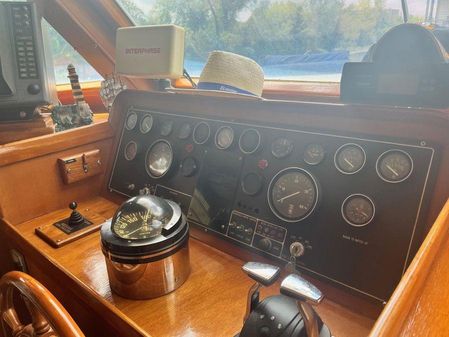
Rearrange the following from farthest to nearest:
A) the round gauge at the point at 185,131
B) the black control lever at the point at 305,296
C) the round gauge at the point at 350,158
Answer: the round gauge at the point at 185,131 < the round gauge at the point at 350,158 < the black control lever at the point at 305,296

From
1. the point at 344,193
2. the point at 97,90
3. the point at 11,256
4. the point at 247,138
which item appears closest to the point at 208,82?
the point at 247,138

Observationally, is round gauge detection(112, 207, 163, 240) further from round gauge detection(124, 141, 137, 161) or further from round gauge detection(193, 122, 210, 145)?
round gauge detection(124, 141, 137, 161)

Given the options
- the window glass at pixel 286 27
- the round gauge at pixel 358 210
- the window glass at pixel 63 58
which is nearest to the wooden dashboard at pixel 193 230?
the round gauge at pixel 358 210

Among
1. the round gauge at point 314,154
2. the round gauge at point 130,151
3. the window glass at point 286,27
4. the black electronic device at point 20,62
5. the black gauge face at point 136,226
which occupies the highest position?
the window glass at point 286,27

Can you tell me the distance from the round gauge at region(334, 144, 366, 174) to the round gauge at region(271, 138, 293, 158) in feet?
0.47

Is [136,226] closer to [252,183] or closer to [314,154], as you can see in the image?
[252,183]

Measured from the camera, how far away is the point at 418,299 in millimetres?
484

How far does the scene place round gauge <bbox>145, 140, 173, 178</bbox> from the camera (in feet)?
4.32

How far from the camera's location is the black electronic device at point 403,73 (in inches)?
32.4

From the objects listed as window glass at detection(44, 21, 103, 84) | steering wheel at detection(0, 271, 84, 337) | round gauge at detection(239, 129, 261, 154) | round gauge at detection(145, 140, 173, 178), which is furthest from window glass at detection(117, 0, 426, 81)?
steering wheel at detection(0, 271, 84, 337)

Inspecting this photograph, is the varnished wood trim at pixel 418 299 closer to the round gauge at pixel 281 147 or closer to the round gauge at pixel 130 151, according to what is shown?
the round gauge at pixel 281 147

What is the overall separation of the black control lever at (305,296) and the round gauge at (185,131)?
2.59ft

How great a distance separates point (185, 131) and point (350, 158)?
2.00ft

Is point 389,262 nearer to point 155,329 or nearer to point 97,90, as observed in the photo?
point 155,329
